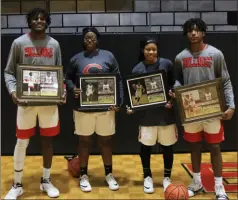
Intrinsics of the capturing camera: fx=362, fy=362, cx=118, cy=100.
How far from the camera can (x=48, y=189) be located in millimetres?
3199

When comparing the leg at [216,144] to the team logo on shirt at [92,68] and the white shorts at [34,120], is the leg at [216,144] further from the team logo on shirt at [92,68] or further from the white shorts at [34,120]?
the white shorts at [34,120]

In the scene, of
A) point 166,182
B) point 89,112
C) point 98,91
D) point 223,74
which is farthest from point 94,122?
point 223,74

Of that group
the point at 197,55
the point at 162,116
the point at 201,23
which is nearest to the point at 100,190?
the point at 162,116

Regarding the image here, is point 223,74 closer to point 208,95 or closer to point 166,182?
point 208,95

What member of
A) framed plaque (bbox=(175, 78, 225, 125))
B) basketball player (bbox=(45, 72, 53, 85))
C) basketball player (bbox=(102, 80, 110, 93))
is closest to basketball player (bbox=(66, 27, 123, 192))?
basketball player (bbox=(102, 80, 110, 93))

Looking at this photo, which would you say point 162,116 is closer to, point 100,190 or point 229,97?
point 229,97

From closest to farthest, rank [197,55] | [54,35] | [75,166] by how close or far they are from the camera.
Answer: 1. [197,55]
2. [75,166]
3. [54,35]

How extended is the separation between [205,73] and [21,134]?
1.61 meters

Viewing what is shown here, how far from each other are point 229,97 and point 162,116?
1.93 ft

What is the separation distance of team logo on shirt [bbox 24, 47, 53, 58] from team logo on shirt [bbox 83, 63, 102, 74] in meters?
0.35

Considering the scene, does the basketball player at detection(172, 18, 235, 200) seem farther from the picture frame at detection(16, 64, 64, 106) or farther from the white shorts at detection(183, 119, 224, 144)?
the picture frame at detection(16, 64, 64, 106)

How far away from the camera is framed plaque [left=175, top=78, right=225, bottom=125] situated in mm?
2914

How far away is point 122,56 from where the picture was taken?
4.43 metres

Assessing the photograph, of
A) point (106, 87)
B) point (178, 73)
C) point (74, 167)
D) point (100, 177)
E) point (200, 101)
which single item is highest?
point (178, 73)
